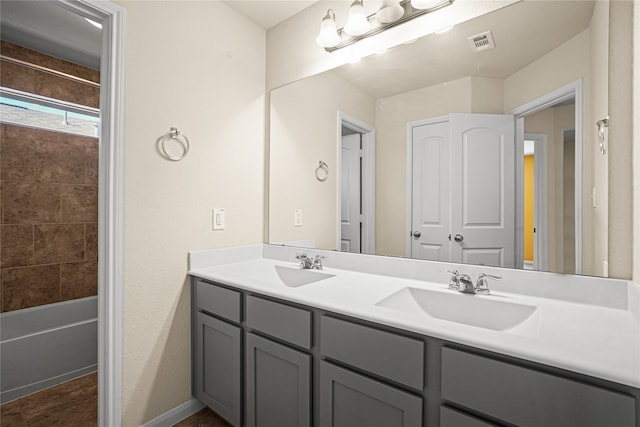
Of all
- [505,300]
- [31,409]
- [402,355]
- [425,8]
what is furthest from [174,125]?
[31,409]

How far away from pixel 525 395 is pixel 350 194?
3.90 ft

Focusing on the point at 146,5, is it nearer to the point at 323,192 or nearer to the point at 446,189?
the point at 323,192

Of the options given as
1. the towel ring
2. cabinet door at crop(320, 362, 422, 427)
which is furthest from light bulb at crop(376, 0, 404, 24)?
cabinet door at crop(320, 362, 422, 427)

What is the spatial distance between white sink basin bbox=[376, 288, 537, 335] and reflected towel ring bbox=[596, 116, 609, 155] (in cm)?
62

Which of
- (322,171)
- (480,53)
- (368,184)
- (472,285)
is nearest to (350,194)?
(368,184)

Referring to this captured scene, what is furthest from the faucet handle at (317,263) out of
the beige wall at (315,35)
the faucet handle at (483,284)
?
the beige wall at (315,35)

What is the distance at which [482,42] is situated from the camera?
1.37m

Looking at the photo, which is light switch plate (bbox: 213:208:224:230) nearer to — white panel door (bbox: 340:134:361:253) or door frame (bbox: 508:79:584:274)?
white panel door (bbox: 340:134:361:253)

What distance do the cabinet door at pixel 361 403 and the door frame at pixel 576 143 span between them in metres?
0.77

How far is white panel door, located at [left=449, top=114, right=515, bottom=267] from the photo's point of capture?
1315mm

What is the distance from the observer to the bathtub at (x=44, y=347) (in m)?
1.98

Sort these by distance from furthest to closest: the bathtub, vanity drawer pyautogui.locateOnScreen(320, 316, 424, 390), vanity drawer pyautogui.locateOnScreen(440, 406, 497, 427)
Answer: the bathtub
vanity drawer pyautogui.locateOnScreen(320, 316, 424, 390)
vanity drawer pyautogui.locateOnScreen(440, 406, 497, 427)

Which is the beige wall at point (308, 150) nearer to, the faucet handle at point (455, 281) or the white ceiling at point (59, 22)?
the white ceiling at point (59, 22)

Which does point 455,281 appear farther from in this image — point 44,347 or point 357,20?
point 44,347
